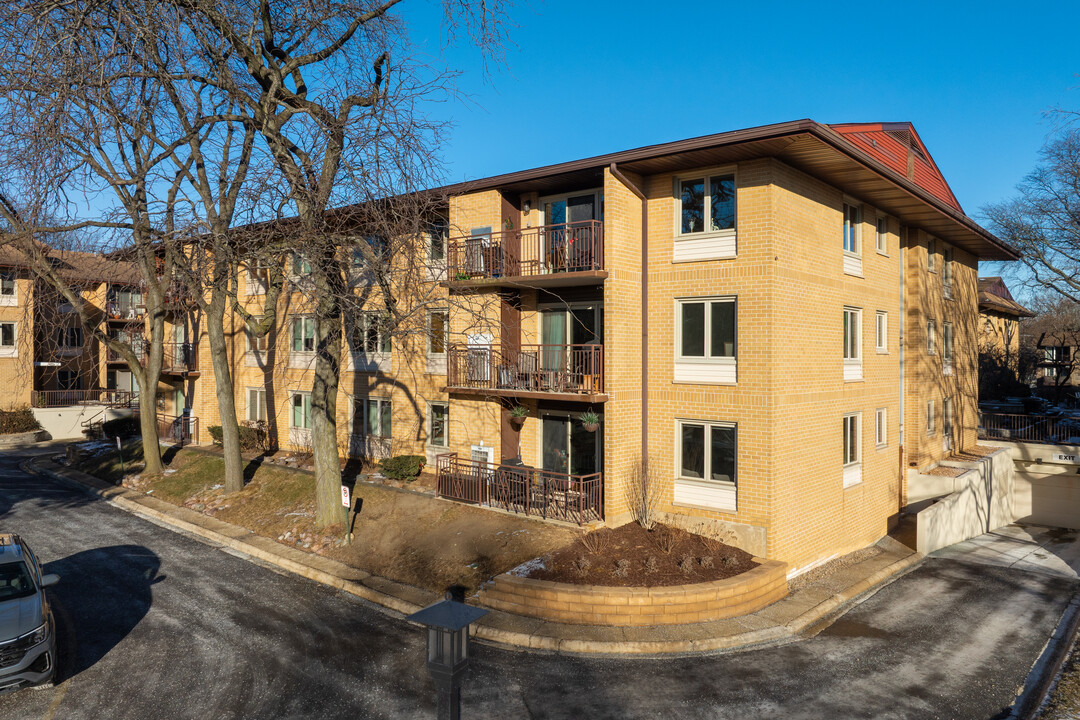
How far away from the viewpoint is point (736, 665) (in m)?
9.68

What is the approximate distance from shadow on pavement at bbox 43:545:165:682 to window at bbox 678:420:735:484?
1104 cm

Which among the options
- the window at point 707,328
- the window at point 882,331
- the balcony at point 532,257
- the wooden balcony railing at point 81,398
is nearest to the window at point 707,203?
the window at point 707,328

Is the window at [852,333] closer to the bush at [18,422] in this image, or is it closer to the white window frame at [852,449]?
the white window frame at [852,449]

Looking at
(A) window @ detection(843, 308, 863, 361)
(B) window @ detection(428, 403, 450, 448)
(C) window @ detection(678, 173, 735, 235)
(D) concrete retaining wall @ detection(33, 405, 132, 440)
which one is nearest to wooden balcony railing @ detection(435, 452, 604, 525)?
(B) window @ detection(428, 403, 450, 448)

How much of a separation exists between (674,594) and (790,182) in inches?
352

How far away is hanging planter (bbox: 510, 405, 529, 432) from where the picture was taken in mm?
16547

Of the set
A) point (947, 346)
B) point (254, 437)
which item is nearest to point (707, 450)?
point (947, 346)

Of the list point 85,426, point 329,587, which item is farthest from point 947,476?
point 85,426

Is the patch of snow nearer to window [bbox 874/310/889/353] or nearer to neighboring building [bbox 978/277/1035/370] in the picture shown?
window [bbox 874/310/889/353]

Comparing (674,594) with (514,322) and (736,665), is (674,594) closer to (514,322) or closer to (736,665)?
(736,665)

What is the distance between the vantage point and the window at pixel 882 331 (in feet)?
59.2

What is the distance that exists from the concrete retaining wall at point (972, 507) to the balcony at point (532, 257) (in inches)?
425

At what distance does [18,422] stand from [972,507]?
43.5 metres

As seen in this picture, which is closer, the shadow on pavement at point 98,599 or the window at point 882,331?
the shadow on pavement at point 98,599
